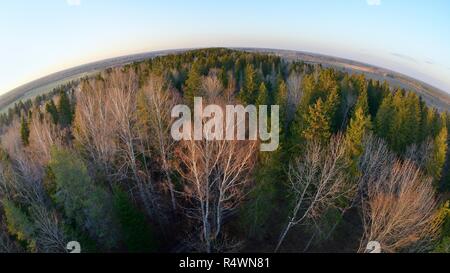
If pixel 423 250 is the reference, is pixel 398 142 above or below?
above

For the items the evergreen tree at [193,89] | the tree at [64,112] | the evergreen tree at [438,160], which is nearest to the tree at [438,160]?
the evergreen tree at [438,160]

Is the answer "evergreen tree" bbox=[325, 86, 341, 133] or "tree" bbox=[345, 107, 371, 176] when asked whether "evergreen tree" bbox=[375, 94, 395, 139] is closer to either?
"evergreen tree" bbox=[325, 86, 341, 133]

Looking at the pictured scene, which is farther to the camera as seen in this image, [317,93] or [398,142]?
[317,93]

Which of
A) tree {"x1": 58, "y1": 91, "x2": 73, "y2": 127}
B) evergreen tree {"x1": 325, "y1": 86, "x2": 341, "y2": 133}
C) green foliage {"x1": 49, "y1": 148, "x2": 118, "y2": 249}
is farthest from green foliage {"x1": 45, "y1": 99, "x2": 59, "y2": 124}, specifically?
evergreen tree {"x1": 325, "y1": 86, "x2": 341, "y2": 133}

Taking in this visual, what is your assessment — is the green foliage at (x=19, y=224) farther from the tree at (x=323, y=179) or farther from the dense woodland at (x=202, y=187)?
the tree at (x=323, y=179)

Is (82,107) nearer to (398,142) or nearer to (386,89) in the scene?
(398,142)

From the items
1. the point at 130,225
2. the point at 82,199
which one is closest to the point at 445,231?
the point at 130,225
